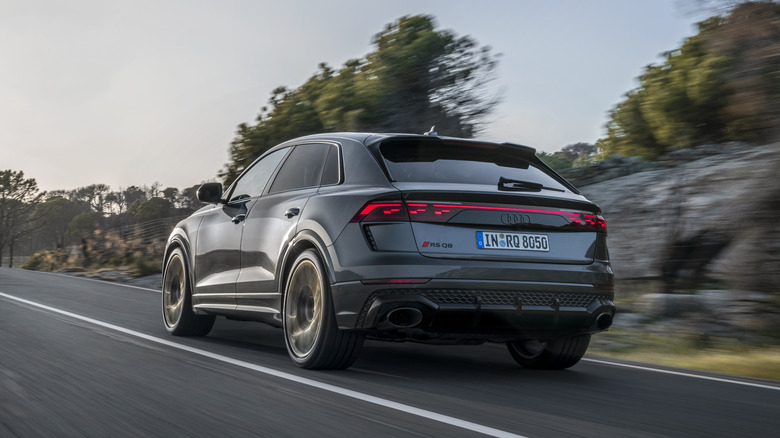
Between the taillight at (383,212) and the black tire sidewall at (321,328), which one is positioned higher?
the taillight at (383,212)

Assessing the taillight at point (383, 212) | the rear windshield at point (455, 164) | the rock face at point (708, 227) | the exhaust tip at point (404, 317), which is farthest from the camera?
the rock face at point (708, 227)

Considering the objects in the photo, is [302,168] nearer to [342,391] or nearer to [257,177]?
[257,177]

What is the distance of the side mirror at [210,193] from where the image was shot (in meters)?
7.41

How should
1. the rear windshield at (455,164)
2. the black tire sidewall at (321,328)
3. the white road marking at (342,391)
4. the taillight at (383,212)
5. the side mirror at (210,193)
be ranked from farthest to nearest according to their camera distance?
the side mirror at (210,193) < the rear windshield at (455,164) < the black tire sidewall at (321,328) < the taillight at (383,212) < the white road marking at (342,391)

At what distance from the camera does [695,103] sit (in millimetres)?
21062

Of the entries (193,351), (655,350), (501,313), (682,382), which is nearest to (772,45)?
(655,350)

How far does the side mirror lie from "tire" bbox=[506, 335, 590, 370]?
3012 mm

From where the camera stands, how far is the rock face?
8375 millimetres

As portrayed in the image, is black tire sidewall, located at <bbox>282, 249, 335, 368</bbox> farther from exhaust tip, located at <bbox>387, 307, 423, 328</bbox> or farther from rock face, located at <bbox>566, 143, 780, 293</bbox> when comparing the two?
rock face, located at <bbox>566, 143, 780, 293</bbox>

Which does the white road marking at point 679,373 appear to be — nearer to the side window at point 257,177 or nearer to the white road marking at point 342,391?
the white road marking at point 342,391

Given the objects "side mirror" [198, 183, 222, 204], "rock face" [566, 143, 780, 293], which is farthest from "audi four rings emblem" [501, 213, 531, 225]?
"rock face" [566, 143, 780, 293]

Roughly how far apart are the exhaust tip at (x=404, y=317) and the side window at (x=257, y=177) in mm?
2328

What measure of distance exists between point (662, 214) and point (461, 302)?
599 centimetres

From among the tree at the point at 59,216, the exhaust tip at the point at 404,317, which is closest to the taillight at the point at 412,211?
the exhaust tip at the point at 404,317
